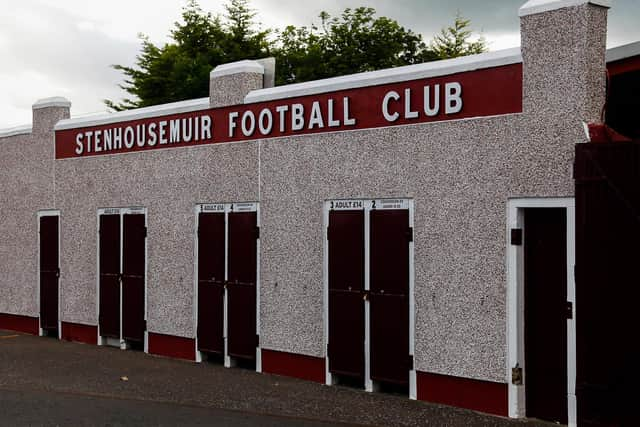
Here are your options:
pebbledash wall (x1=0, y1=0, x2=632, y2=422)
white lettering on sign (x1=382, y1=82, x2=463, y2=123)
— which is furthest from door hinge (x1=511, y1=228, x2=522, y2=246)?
white lettering on sign (x1=382, y1=82, x2=463, y2=123)

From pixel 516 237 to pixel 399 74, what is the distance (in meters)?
2.39

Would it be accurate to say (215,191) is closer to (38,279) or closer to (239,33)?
(38,279)

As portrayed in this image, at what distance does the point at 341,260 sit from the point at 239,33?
118ft

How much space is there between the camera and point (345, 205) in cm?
1057

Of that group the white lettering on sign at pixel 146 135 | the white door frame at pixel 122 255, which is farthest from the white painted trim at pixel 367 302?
the white door frame at pixel 122 255

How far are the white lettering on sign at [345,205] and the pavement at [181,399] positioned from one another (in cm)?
212

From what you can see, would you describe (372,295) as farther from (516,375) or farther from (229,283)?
(229,283)

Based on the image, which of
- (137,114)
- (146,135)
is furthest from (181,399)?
(137,114)

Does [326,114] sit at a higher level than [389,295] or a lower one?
higher

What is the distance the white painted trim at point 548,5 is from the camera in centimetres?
830

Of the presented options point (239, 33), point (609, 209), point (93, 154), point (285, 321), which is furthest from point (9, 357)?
point (239, 33)

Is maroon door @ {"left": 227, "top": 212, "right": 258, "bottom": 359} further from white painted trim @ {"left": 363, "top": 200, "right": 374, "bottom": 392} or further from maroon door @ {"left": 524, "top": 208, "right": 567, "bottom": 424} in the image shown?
maroon door @ {"left": 524, "top": 208, "right": 567, "bottom": 424}

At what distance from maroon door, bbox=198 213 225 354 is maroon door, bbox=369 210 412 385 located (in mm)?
2777

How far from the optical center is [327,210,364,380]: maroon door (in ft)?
34.0
